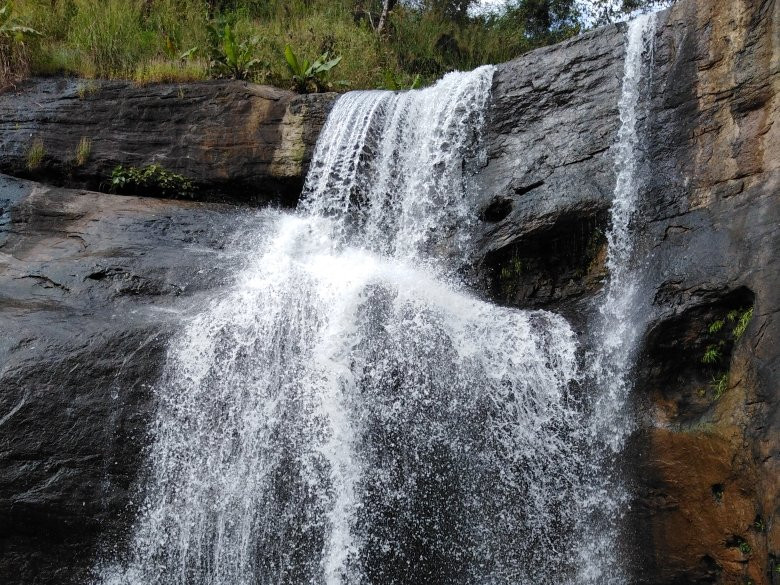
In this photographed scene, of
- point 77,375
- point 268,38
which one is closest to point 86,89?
point 268,38

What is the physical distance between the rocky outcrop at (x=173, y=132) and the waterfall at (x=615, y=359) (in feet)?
13.5

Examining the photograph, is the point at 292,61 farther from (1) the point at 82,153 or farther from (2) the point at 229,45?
(1) the point at 82,153

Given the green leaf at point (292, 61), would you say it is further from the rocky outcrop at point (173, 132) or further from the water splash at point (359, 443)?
the water splash at point (359, 443)

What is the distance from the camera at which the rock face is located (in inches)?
198

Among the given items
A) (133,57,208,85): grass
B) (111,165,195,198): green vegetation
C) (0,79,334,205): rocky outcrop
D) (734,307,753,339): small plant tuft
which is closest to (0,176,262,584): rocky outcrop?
(111,165,195,198): green vegetation

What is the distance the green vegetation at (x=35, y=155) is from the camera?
8516mm

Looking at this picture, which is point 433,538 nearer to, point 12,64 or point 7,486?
point 7,486

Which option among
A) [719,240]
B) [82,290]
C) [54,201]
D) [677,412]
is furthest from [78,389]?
[719,240]

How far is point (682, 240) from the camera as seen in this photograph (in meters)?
5.90

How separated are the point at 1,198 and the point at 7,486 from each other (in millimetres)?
3848

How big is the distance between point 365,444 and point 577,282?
2.77 metres

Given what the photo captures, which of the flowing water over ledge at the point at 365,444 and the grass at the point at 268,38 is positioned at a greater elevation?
the grass at the point at 268,38

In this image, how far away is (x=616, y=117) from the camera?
269 inches

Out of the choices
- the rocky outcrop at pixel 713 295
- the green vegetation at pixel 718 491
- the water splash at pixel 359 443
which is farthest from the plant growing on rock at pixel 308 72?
the green vegetation at pixel 718 491
